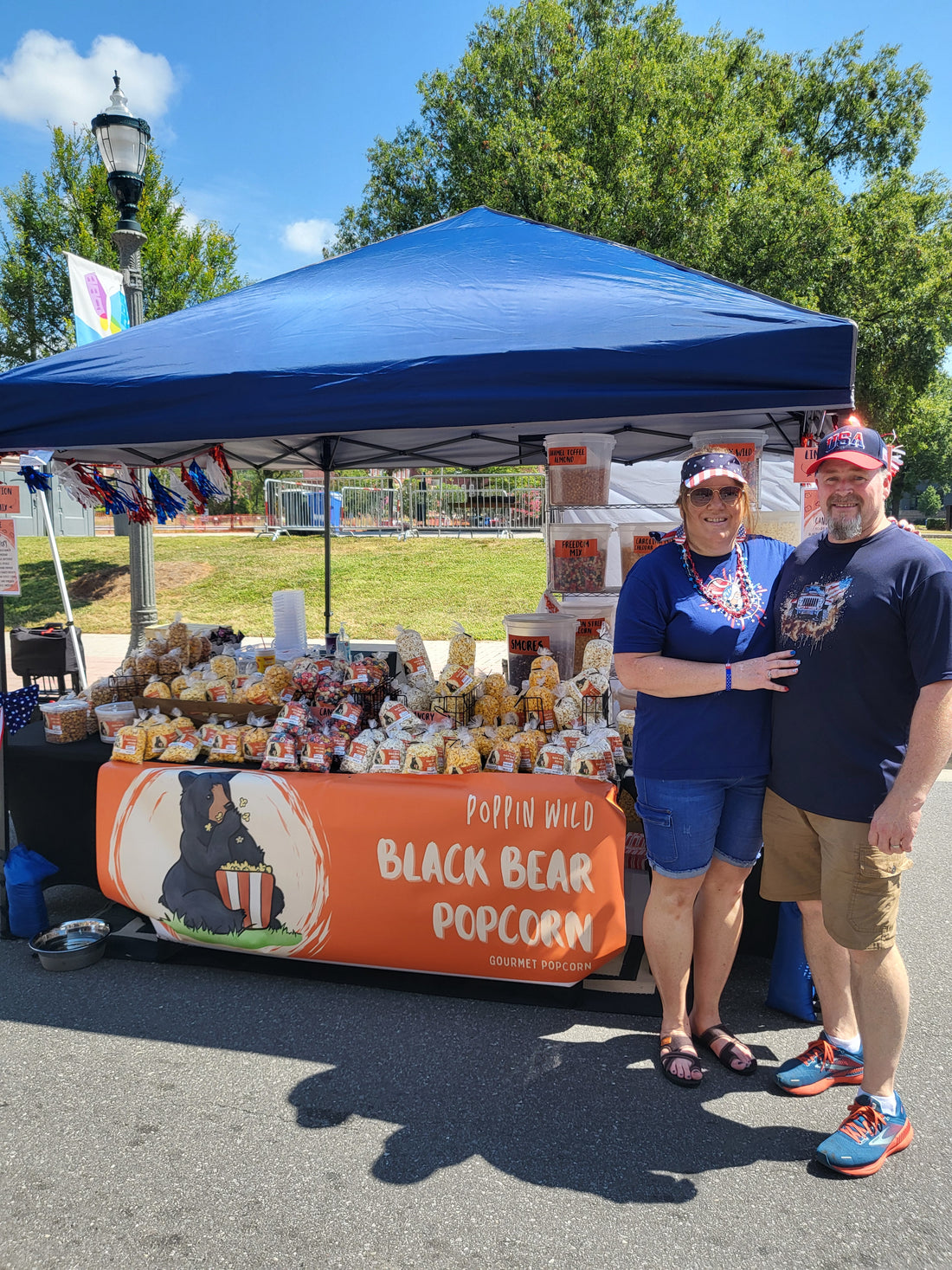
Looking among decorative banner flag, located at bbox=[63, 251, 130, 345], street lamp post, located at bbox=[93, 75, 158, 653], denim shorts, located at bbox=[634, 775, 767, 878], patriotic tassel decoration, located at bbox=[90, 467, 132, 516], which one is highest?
street lamp post, located at bbox=[93, 75, 158, 653]

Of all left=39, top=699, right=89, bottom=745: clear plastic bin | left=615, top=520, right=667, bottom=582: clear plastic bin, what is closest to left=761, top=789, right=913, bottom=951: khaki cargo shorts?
left=615, top=520, right=667, bottom=582: clear plastic bin

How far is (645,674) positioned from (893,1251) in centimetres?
150

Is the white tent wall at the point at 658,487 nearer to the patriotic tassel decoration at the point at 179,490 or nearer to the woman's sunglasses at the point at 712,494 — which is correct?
the patriotic tassel decoration at the point at 179,490

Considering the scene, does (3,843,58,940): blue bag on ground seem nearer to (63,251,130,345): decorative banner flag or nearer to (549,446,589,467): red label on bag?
(549,446,589,467): red label on bag

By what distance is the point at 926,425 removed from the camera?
26.6 metres

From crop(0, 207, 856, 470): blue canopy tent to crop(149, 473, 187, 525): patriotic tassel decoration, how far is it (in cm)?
205

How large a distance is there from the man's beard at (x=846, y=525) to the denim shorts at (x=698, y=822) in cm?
76

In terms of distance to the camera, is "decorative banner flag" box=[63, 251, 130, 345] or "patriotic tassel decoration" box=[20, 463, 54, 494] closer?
"patriotic tassel decoration" box=[20, 463, 54, 494]

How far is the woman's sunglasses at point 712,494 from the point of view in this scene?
2330mm

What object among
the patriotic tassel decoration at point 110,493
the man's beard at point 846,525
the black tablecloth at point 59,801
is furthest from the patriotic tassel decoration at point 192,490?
the man's beard at point 846,525

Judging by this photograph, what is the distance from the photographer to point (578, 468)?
3.82 meters

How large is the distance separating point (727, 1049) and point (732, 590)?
1493 mm

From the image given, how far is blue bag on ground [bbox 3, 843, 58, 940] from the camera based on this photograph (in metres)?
3.36

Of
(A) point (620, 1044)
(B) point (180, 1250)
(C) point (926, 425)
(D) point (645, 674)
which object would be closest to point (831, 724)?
(D) point (645, 674)
